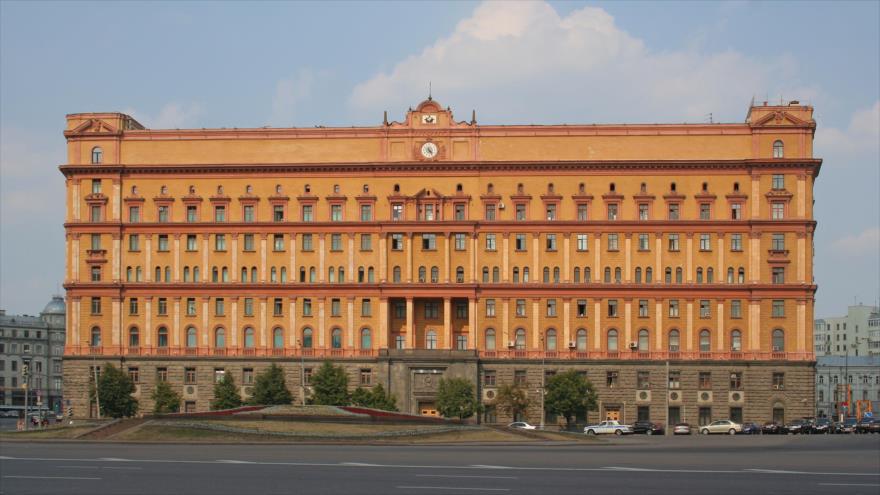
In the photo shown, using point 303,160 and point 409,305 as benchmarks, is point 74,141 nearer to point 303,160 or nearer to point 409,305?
point 303,160

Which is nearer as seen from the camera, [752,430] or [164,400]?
[752,430]

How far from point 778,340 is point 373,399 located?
35.4 meters

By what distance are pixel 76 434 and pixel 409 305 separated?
160ft

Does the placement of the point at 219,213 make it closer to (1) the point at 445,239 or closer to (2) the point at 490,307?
(1) the point at 445,239

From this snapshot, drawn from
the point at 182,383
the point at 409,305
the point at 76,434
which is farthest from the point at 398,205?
the point at 76,434

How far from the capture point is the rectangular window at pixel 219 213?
391 feet

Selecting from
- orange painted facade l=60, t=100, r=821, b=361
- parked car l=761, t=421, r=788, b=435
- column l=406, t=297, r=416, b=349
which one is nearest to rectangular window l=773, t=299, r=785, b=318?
orange painted facade l=60, t=100, r=821, b=361

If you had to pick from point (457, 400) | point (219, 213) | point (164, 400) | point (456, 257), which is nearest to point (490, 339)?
point (456, 257)

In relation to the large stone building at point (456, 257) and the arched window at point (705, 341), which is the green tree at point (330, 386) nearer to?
the large stone building at point (456, 257)

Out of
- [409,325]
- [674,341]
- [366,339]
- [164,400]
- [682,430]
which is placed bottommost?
[682,430]

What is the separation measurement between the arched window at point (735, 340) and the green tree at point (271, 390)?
38.4 metres

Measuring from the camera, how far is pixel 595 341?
116 m

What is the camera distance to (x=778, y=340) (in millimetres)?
114875

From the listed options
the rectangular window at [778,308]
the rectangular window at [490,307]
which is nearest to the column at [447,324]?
the rectangular window at [490,307]
